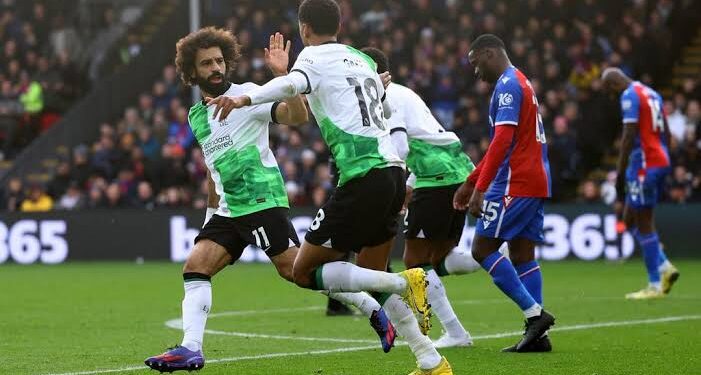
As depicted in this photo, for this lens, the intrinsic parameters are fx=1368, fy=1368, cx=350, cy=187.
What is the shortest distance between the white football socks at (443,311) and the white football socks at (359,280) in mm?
2403

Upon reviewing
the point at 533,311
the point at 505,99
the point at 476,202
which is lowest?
the point at 533,311

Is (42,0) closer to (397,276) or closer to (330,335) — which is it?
(330,335)

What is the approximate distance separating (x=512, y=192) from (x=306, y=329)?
2.67m

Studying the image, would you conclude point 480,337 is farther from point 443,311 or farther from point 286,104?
point 286,104

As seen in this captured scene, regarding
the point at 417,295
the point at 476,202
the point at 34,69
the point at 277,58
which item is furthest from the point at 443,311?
the point at 34,69

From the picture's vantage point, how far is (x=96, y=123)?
2912cm

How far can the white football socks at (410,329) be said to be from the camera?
773 cm

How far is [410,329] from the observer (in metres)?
7.76

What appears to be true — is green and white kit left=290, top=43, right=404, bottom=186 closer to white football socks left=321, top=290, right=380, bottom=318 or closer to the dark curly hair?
white football socks left=321, top=290, right=380, bottom=318

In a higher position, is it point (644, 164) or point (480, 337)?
point (644, 164)

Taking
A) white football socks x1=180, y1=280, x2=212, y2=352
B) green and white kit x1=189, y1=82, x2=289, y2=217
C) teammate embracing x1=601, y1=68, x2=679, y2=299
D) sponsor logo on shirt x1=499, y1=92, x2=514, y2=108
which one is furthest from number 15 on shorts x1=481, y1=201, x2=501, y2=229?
teammate embracing x1=601, y1=68, x2=679, y2=299

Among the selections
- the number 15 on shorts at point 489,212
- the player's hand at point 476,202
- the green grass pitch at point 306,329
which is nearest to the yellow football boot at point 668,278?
the green grass pitch at point 306,329

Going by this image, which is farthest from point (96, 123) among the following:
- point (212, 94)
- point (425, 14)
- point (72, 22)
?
point (212, 94)

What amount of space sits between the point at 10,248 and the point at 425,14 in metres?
9.22
